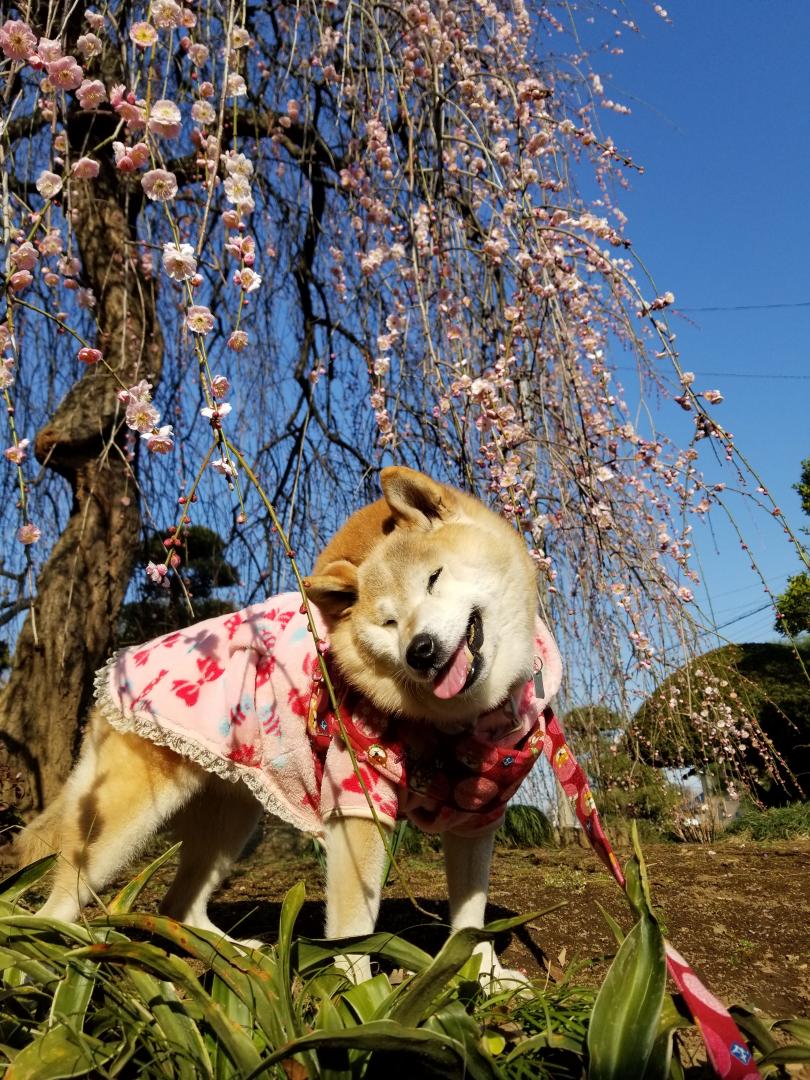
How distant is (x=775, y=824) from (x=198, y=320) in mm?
4831

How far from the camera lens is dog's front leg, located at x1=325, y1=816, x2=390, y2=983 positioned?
6.81ft

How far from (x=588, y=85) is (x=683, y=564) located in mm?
2141

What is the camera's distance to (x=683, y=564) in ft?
12.6

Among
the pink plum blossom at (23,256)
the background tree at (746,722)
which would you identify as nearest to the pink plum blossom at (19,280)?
the pink plum blossom at (23,256)

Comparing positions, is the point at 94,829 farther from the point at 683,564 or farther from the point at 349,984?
the point at 683,564

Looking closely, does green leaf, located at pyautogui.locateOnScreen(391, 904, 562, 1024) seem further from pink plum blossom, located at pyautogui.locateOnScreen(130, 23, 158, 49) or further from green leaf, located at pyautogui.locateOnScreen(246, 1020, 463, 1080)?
pink plum blossom, located at pyautogui.locateOnScreen(130, 23, 158, 49)

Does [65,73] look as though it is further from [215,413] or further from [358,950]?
[358,950]

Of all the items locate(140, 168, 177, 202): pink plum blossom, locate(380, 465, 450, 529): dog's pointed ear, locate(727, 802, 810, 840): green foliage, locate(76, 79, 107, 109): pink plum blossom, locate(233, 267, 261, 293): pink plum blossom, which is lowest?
locate(727, 802, 810, 840): green foliage

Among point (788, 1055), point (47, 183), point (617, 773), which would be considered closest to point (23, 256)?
point (47, 183)

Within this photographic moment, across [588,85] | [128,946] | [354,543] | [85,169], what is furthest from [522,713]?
[588,85]

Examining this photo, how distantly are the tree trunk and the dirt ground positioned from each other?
1.10 meters

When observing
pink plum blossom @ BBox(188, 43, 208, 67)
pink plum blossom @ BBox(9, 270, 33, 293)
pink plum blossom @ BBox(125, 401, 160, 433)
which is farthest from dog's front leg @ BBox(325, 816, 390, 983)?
pink plum blossom @ BBox(188, 43, 208, 67)

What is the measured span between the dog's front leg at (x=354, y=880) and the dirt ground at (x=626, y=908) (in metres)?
0.14

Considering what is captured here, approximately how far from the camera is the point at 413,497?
7.50ft
